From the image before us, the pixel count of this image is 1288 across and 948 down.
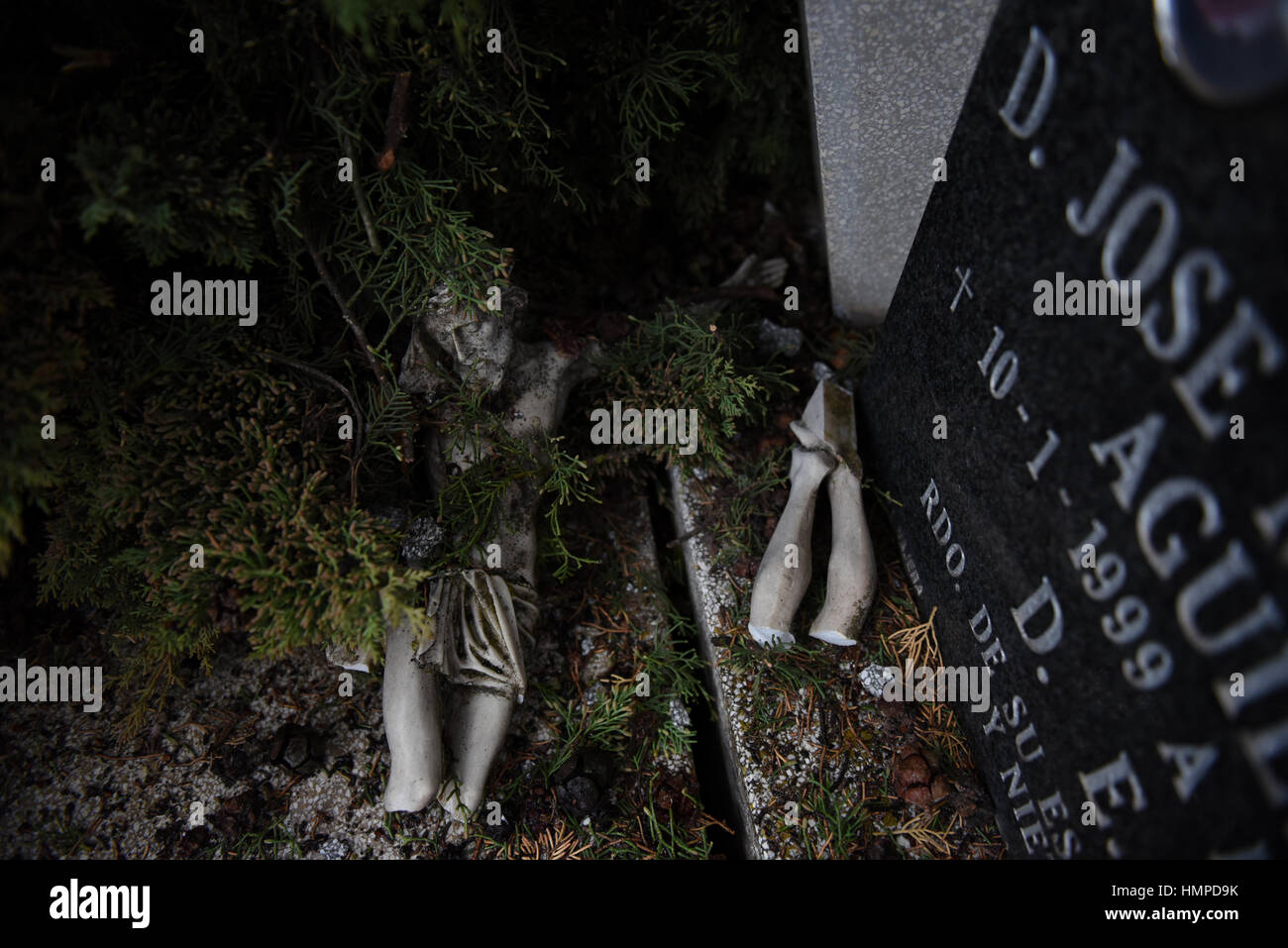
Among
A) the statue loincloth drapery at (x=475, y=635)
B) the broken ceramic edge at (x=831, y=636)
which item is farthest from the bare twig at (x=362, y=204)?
the broken ceramic edge at (x=831, y=636)

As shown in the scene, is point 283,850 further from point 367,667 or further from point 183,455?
point 183,455

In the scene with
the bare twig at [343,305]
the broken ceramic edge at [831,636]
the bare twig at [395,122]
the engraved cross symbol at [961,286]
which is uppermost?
the bare twig at [395,122]

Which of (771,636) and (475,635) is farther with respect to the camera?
(771,636)

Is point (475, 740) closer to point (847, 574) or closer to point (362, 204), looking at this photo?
point (847, 574)

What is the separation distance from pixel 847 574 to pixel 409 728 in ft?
5.17

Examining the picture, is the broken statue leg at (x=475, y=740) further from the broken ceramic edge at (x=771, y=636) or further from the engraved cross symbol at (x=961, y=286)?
the engraved cross symbol at (x=961, y=286)

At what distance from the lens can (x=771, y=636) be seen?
8.96 ft

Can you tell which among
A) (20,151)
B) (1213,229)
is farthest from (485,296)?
(1213,229)

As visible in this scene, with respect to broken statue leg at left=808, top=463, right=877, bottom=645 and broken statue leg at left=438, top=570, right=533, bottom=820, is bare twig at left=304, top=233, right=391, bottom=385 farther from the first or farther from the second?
broken statue leg at left=808, top=463, right=877, bottom=645

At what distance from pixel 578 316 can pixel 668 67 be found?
3.36 feet

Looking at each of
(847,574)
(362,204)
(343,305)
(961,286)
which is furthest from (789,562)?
(362,204)

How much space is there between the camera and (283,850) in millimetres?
2543

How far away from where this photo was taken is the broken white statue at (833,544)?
2.69 meters

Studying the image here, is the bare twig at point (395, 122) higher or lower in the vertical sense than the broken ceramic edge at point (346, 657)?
higher
